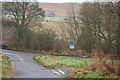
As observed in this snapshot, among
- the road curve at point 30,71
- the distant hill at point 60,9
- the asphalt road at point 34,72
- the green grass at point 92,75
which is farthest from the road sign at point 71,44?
the green grass at point 92,75

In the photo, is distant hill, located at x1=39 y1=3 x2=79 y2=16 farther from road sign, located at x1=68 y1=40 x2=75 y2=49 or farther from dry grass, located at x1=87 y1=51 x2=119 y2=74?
dry grass, located at x1=87 y1=51 x2=119 y2=74

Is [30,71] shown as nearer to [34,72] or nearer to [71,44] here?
[34,72]

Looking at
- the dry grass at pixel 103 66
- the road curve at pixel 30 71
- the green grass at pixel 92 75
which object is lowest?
the road curve at pixel 30 71

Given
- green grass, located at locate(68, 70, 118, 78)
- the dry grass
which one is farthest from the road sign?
green grass, located at locate(68, 70, 118, 78)

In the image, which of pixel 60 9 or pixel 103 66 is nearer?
pixel 103 66

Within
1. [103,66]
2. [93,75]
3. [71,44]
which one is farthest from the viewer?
[71,44]

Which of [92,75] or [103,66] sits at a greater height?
[103,66]

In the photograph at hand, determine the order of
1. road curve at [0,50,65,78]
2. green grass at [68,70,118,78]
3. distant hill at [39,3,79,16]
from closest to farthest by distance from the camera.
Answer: green grass at [68,70,118,78] → road curve at [0,50,65,78] → distant hill at [39,3,79,16]

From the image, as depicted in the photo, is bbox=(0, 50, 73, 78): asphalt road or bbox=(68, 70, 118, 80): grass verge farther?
bbox=(0, 50, 73, 78): asphalt road

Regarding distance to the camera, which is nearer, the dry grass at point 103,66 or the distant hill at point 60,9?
the dry grass at point 103,66

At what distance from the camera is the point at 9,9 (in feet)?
94.2

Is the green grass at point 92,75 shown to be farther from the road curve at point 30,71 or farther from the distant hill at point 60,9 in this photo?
the distant hill at point 60,9

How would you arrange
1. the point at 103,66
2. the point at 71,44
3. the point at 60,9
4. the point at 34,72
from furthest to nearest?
the point at 60,9
the point at 71,44
the point at 34,72
the point at 103,66

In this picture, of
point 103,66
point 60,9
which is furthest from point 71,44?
point 103,66
